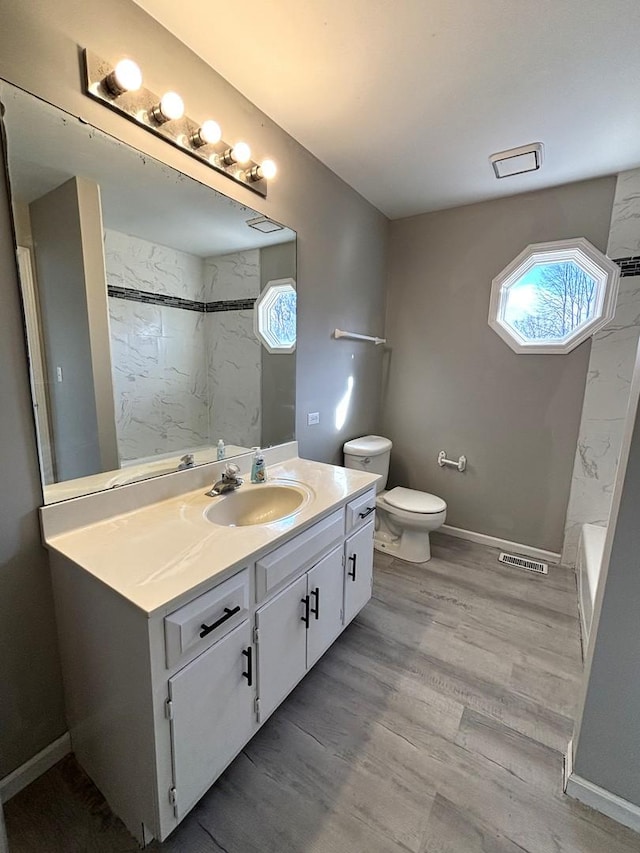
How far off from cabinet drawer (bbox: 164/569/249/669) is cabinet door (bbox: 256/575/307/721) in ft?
0.44

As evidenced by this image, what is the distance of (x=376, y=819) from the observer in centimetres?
111

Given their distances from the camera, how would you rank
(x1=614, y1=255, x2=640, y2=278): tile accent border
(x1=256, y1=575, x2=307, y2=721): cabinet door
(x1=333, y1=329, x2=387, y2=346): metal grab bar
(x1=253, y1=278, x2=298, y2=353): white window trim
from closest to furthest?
(x1=256, y1=575, x2=307, y2=721): cabinet door < (x1=253, y1=278, x2=298, y2=353): white window trim < (x1=614, y1=255, x2=640, y2=278): tile accent border < (x1=333, y1=329, x2=387, y2=346): metal grab bar

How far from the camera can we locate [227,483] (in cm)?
158

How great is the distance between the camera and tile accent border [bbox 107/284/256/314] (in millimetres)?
1313

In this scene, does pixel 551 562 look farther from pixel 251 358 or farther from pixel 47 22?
pixel 47 22

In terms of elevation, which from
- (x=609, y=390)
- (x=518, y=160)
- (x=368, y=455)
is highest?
(x=518, y=160)

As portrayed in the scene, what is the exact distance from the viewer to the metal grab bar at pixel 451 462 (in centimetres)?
286

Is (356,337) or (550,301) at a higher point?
(550,301)

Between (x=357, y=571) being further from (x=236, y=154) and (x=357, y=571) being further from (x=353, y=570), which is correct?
(x=236, y=154)

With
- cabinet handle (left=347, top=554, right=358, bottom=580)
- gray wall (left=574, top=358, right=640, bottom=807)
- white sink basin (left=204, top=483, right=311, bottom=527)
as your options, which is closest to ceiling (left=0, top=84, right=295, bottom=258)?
white sink basin (left=204, top=483, right=311, bottom=527)

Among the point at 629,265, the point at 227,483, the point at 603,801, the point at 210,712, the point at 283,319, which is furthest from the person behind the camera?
the point at 629,265

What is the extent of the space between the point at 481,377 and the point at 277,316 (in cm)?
166

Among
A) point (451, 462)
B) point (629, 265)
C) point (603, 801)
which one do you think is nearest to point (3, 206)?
point (603, 801)

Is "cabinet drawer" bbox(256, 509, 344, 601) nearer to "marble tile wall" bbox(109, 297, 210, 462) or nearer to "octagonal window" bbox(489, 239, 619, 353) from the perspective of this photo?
"marble tile wall" bbox(109, 297, 210, 462)
